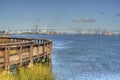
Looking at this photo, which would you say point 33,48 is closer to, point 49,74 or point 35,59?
point 35,59

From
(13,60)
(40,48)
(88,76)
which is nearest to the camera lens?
(13,60)

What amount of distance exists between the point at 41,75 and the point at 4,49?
9.91ft

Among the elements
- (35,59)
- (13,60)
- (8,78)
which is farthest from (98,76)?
(8,78)

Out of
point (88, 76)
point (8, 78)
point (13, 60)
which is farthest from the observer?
point (88, 76)

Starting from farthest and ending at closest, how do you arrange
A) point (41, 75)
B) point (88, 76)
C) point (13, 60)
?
point (88, 76), point (13, 60), point (41, 75)

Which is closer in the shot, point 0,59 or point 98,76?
point 0,59

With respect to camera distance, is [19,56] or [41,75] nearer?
[41,75]

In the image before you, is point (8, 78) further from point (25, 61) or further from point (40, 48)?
point (40, 48)

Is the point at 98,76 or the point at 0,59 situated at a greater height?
the point at 0,59

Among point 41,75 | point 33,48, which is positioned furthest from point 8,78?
point 33,48

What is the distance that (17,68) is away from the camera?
26.0 metres

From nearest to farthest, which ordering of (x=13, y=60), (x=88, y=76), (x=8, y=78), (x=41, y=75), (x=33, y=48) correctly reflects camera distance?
(x=8, y=78)
(x=41, y=75)
(x=13, y=60)
(x=33, y=48)
(x=88, y=76)

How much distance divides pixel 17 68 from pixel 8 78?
23.2ft

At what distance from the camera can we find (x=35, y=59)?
32562 mm
